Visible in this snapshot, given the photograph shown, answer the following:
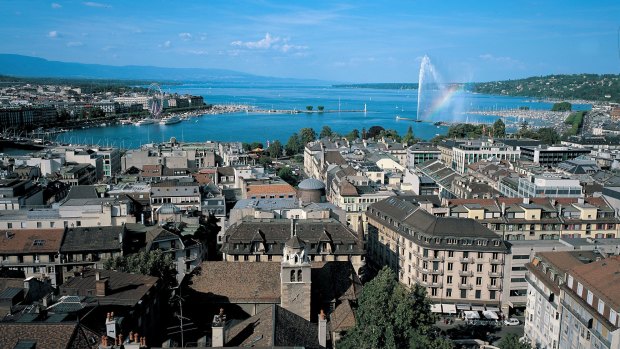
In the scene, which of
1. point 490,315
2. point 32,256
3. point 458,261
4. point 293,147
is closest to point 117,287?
point 32,256

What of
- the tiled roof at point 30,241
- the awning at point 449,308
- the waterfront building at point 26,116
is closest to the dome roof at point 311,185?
the awning at point 449,308

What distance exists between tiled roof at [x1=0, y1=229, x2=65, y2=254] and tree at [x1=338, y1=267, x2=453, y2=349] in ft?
64.4

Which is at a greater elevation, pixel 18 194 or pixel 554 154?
pixel 554 154

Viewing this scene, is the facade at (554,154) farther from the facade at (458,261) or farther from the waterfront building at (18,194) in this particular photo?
the waterfront building at (18,194)

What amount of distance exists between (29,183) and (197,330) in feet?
118

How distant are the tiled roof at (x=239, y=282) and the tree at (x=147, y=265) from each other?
1.39 metres

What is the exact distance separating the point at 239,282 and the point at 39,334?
11.9m

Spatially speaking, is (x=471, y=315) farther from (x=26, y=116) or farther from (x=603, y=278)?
(x=26, y=116)

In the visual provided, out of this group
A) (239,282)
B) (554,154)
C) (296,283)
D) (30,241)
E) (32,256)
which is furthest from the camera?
(554,154)

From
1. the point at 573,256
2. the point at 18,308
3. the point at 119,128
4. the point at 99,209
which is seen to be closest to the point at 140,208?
the point at 99,209

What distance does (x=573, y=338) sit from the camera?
25781 millimetres

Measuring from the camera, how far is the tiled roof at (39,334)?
16438 millimetres

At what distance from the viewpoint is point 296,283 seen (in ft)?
81.8

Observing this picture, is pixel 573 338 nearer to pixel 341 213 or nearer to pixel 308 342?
pixel 308 342
